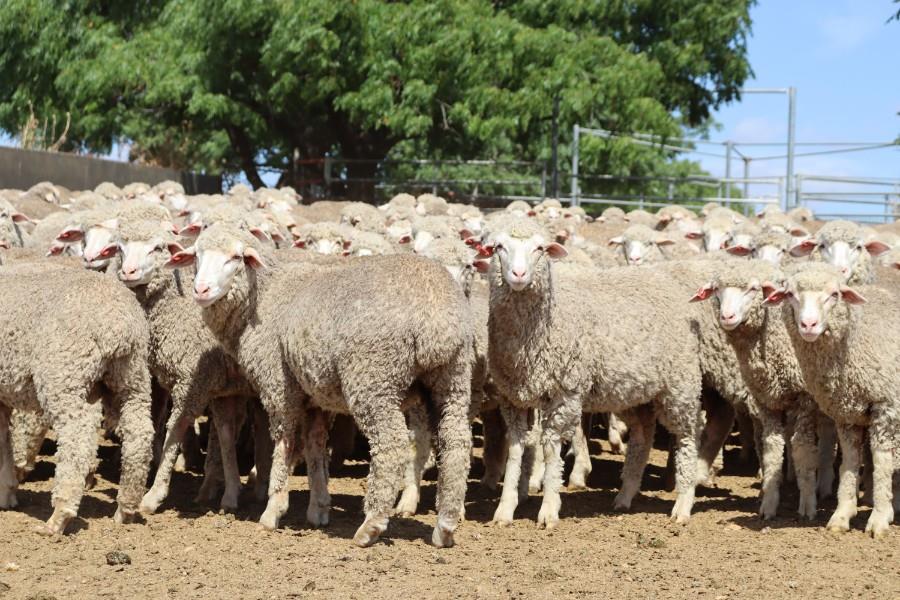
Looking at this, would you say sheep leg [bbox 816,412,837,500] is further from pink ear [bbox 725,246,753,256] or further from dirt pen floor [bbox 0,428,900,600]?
pink ear [bbox 725,246,753,256]

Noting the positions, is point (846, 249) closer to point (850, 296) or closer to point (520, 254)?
point (850, 296)

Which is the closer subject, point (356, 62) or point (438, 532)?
point (438, 532)

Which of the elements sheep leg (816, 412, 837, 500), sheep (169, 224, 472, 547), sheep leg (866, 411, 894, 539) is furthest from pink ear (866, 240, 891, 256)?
sheep (169, 224, 472, 547)

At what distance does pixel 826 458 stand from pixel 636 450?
121 centimetres

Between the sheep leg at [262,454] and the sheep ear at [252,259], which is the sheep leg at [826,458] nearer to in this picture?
the sheep leg at [262,454]

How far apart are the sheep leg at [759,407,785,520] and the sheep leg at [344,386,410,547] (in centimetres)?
244

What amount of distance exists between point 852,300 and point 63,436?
4304 millimetres

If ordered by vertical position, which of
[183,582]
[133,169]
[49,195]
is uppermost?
[133,169]

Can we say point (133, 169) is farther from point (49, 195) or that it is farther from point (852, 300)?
point (852, 300)

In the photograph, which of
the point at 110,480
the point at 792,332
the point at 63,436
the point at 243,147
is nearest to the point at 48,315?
the point at 63,436

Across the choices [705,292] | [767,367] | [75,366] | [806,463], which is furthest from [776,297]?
[75,366]

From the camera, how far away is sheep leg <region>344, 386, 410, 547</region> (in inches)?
274

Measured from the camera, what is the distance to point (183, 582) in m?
6.30

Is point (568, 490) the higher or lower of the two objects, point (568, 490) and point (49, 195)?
the lower
